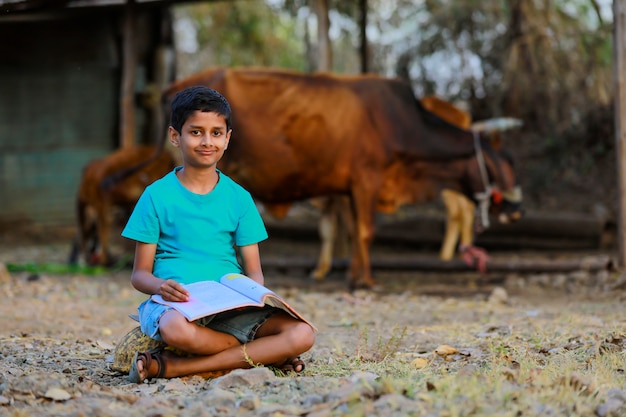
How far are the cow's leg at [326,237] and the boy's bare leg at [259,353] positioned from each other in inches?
223

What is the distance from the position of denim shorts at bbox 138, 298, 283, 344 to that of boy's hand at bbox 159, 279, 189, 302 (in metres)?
0.10

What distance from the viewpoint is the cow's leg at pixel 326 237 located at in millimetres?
9188

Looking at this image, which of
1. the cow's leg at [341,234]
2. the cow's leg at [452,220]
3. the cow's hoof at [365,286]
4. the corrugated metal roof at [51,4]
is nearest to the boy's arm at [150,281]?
the cow's hoof at [365,286]

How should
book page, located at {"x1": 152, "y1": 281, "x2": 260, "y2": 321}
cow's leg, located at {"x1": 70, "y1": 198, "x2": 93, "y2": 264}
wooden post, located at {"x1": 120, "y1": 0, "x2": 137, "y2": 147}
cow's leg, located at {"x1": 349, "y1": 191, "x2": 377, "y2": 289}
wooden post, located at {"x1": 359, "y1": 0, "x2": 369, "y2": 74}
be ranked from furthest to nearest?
1. wooden post, located at {"x1": 120, "y1": 0, "x2": 137, "y2": 147}
2. wooden post, located at {"x1": 359, "y1": 0, "x2": 369, "y2": 74}
3. cow's leg, located at {"x1": 70, "y1": 198, "x2": 93, "y2": 264}
4. cow's leg, located at {"x1": 349, "y1": 191, "x2": 377, "y2": 289}
5. book page, located at {"x1": 152, "y1": 281, "x2": 260, "y2": 321}

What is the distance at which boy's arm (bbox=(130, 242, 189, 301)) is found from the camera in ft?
10.7

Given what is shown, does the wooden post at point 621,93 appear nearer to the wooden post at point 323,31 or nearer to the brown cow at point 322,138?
the brown cow at point 322,138

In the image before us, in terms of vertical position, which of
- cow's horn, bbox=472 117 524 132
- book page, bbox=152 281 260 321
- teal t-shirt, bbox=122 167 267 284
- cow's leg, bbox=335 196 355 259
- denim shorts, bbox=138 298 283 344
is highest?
cow's horn, bbox=472 117 524 132

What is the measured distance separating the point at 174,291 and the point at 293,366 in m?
0.63

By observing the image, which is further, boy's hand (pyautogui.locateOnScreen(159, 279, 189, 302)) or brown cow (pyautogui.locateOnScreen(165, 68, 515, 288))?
brown cow (pyautogui.locateOnScreen(165, 68, 515, 288))

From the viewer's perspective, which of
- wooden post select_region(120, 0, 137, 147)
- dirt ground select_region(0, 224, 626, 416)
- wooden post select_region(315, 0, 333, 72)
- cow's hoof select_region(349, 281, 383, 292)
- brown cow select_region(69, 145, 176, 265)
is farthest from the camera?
wooden post select_region(120, 0, 137, 147)

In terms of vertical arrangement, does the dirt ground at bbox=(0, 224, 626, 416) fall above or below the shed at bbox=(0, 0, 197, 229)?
below

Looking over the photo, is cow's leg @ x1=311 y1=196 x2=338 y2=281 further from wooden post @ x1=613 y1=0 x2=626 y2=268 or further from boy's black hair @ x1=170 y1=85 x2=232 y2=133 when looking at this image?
boy's black hair @ x1=170 y1=85 x2=232 y2=133

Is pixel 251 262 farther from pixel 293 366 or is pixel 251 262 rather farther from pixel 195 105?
pixel 195 105

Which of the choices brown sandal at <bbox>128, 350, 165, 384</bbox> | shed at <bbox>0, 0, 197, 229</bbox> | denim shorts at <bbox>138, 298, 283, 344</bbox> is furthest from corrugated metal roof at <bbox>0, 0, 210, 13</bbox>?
brown sandal at <bbox>128, 350, 165, 384</bbox>
